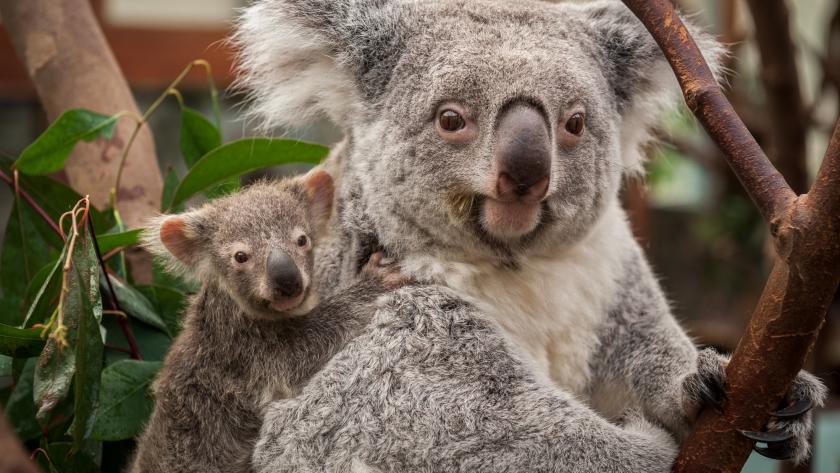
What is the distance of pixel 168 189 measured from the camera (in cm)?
331

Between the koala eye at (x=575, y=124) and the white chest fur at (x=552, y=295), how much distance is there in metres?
0.35

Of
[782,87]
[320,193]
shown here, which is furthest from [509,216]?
[782,87]

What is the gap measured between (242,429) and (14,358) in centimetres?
66

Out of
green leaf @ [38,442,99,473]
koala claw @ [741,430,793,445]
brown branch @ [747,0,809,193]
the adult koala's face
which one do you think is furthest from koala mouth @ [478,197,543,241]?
brown branch @ [747,0,809,193]

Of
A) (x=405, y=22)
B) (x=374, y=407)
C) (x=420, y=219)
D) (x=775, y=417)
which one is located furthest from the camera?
(x=405, y=22)

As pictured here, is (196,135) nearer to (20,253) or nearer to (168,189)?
(168,189)

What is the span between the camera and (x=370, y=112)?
103 inches

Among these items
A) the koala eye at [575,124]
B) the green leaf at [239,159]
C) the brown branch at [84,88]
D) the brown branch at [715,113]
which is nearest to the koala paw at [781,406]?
the brown branch at [715,113]

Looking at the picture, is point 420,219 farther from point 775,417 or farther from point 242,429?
point 775,417

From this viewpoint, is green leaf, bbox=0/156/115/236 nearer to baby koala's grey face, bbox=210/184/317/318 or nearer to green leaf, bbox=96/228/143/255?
green leaf, bbox=96/228/143/255

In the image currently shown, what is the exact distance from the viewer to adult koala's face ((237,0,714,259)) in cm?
233

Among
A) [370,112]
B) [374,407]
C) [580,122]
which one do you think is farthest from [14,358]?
[580,122]

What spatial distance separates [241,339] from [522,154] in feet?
2.81

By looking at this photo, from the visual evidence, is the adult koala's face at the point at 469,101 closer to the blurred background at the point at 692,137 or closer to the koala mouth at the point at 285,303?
the koala mouth at the point at 285,303
